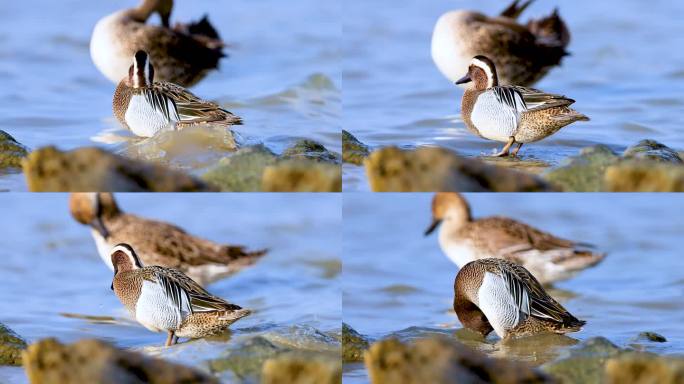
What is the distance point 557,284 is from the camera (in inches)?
389

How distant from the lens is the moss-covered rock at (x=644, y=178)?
736 cm

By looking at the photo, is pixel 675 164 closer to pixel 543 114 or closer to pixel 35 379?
pixel 543 114

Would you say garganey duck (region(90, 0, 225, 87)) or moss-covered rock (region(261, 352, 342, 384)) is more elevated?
garganey duck (region(90, 0, 225, 87))

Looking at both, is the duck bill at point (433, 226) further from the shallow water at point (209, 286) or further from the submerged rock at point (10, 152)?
the submerged rock at point (10, 152)

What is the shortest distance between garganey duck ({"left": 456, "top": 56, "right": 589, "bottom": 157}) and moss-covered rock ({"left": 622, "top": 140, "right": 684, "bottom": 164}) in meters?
0.43

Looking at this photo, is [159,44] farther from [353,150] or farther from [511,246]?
[511,246]

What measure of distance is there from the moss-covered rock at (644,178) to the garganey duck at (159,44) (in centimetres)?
545

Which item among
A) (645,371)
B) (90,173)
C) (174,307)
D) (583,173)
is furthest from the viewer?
(583,173)

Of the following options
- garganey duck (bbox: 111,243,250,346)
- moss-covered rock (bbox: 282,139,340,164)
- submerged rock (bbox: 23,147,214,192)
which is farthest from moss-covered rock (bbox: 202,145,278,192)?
garganey duck (bbox: 111,243,250,346)

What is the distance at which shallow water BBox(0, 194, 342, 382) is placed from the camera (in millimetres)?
7855

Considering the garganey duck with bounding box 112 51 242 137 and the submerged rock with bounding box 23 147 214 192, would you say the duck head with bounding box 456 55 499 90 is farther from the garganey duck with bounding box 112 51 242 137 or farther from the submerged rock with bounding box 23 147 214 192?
the submerged rock with bounding box 23 147 214 192

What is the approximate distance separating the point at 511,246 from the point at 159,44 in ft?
14.6

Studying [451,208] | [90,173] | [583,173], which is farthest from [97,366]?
[451,208]

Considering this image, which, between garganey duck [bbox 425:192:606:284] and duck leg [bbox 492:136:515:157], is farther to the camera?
garganey duck [bbox 425:192:606:284]
